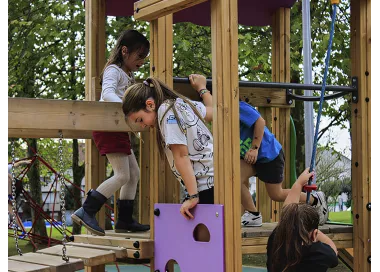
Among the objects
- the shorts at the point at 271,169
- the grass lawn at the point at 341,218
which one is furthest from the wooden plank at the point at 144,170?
the grass lawn at the point at 341,218

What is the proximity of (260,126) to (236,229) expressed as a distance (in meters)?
1.17

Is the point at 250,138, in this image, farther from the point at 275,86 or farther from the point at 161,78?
the point at 161,78

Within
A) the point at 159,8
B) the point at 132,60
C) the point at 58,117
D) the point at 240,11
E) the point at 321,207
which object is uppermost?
the point at 240,11

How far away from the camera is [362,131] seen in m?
4.99

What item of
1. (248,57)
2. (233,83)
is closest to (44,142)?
(248,57)

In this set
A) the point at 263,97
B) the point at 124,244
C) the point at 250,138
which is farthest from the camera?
the point at 263,97

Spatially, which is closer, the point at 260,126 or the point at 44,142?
the point at 260,126

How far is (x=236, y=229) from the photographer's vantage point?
13.0ft

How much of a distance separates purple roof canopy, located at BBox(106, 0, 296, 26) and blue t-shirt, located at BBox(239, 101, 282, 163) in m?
1.63

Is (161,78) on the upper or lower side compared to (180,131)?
upper

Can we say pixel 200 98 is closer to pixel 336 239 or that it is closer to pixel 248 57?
pixel 336 239

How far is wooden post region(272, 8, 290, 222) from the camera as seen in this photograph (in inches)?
254

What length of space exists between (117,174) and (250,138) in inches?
40.6

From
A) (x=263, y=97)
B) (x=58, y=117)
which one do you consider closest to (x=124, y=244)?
(x=58, y=117)
